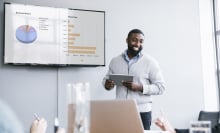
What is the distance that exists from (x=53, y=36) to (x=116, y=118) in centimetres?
259

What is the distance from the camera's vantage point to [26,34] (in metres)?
3.74

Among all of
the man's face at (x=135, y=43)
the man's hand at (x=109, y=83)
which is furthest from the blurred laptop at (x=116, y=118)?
the man's face at (x=135, y=43)

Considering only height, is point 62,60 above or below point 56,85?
above

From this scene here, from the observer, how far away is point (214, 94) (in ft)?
16.1

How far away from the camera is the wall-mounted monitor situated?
368cm

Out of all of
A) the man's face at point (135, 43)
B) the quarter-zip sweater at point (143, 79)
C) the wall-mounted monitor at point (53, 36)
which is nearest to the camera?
the quarter-zip sweater at point (143, 79)

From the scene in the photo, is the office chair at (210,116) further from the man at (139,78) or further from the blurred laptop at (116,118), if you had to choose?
the blurred laptop at (116,118)

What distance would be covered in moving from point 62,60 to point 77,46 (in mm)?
255

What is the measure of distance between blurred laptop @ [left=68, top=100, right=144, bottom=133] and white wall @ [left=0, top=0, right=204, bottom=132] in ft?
8.15

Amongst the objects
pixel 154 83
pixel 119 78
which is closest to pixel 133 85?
pixel 119 78

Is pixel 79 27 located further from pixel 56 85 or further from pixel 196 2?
pixel 196 2

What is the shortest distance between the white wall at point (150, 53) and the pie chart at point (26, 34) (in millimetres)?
197

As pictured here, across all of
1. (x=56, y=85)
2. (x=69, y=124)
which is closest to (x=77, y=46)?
(x=56, y=85)

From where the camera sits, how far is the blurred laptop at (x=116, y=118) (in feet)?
4.72
